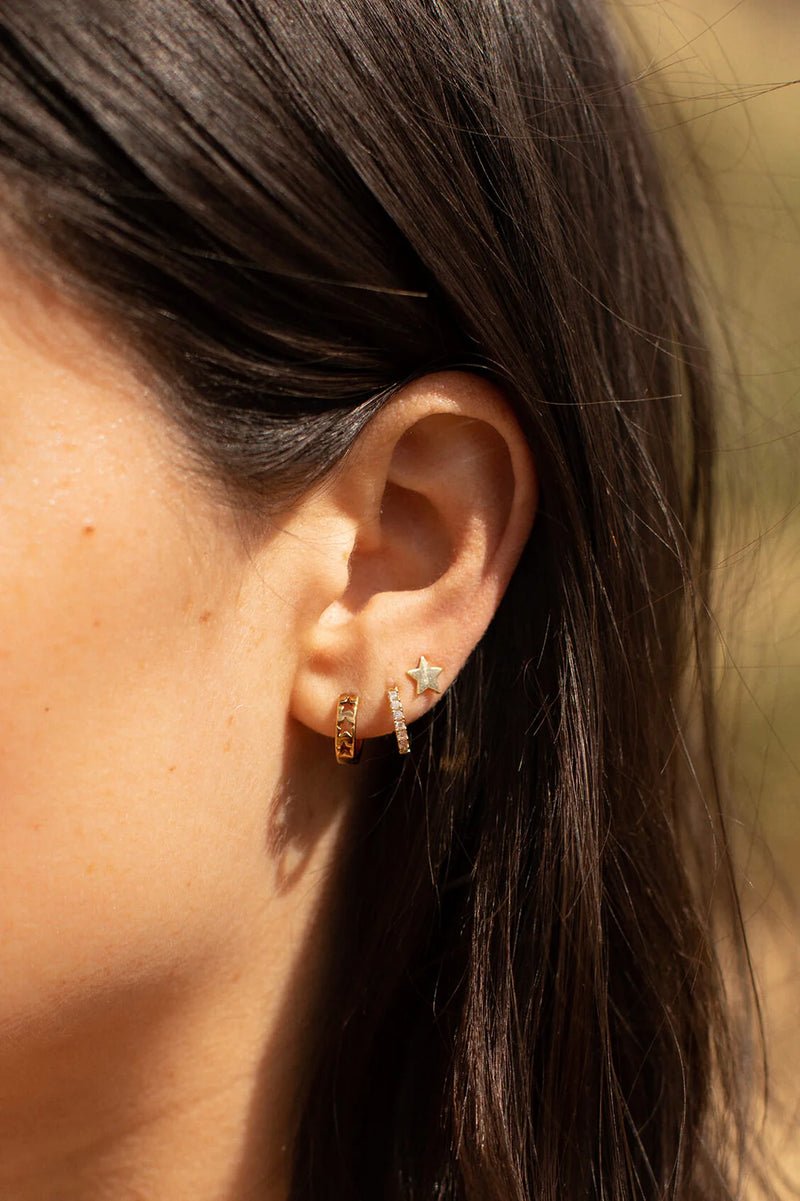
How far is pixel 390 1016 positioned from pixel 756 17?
2242 millimetres

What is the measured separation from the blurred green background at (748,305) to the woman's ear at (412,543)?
17.9 inches

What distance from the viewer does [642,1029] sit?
4.83 feet

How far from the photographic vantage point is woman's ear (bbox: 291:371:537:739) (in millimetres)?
1166

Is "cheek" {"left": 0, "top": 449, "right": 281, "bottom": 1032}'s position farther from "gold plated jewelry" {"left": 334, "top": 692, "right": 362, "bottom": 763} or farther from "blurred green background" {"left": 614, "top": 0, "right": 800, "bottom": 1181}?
"blurred green background" {"left": 614, "top": 0, "right": 800, "bottom": 1181}

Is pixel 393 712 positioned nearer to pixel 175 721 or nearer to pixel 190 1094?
pixel 175 721

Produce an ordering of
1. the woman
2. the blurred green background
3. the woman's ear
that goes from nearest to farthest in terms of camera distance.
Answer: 1. the woman
2. the woman's ear
3. the blurred green background

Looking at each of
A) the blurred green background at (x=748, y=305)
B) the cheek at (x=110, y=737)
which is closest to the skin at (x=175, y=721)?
the cheek at (x=110, y=737)

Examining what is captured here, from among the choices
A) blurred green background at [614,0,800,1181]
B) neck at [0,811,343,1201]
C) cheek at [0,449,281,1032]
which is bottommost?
neck at [0,811,343,1201]

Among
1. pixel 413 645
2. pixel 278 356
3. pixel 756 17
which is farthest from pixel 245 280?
pixel 756 17

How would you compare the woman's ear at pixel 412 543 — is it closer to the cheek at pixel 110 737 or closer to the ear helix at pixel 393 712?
the ear helix at pixel 393 712

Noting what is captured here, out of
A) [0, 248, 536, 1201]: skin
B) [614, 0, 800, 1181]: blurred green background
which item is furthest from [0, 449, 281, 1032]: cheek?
[614, 0, 800, 1181]: blurred green background

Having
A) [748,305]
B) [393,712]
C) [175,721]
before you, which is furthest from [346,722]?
[748,305]

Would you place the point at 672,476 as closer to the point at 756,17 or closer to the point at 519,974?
the point at 519,974

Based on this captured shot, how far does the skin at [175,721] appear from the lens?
3.36ft
